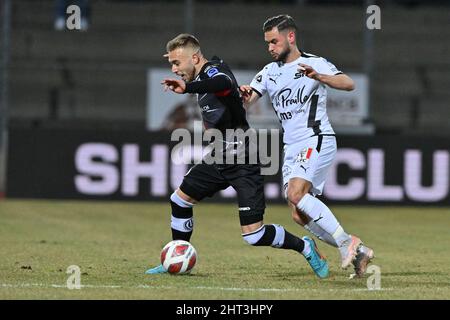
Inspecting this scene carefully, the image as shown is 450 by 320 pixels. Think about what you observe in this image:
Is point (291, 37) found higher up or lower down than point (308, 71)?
higher up

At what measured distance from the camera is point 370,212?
61.1 ft

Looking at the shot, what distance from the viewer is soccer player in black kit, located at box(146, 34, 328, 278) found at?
920 cm

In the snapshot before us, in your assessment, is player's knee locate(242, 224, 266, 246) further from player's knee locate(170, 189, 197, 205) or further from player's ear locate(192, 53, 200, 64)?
player's ear locate(192, 53, 200, 64)

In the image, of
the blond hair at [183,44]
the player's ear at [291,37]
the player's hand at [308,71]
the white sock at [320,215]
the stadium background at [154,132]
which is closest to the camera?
the player's hand at [308,71]

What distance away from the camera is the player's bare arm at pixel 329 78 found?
28.2 ft

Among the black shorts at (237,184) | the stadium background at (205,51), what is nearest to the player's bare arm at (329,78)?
the black shorts at (237,184)

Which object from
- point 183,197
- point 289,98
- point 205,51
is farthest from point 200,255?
point 205,51

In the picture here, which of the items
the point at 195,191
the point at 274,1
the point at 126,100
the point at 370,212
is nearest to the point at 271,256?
the point at 195,191

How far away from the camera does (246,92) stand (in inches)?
369

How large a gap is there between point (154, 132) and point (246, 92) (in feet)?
33.3

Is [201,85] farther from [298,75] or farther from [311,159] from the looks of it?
[311,159]

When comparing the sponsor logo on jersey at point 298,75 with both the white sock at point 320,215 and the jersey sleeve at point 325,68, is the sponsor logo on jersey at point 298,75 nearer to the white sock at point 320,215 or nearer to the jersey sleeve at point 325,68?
the jersey sleeve at point 325,68
